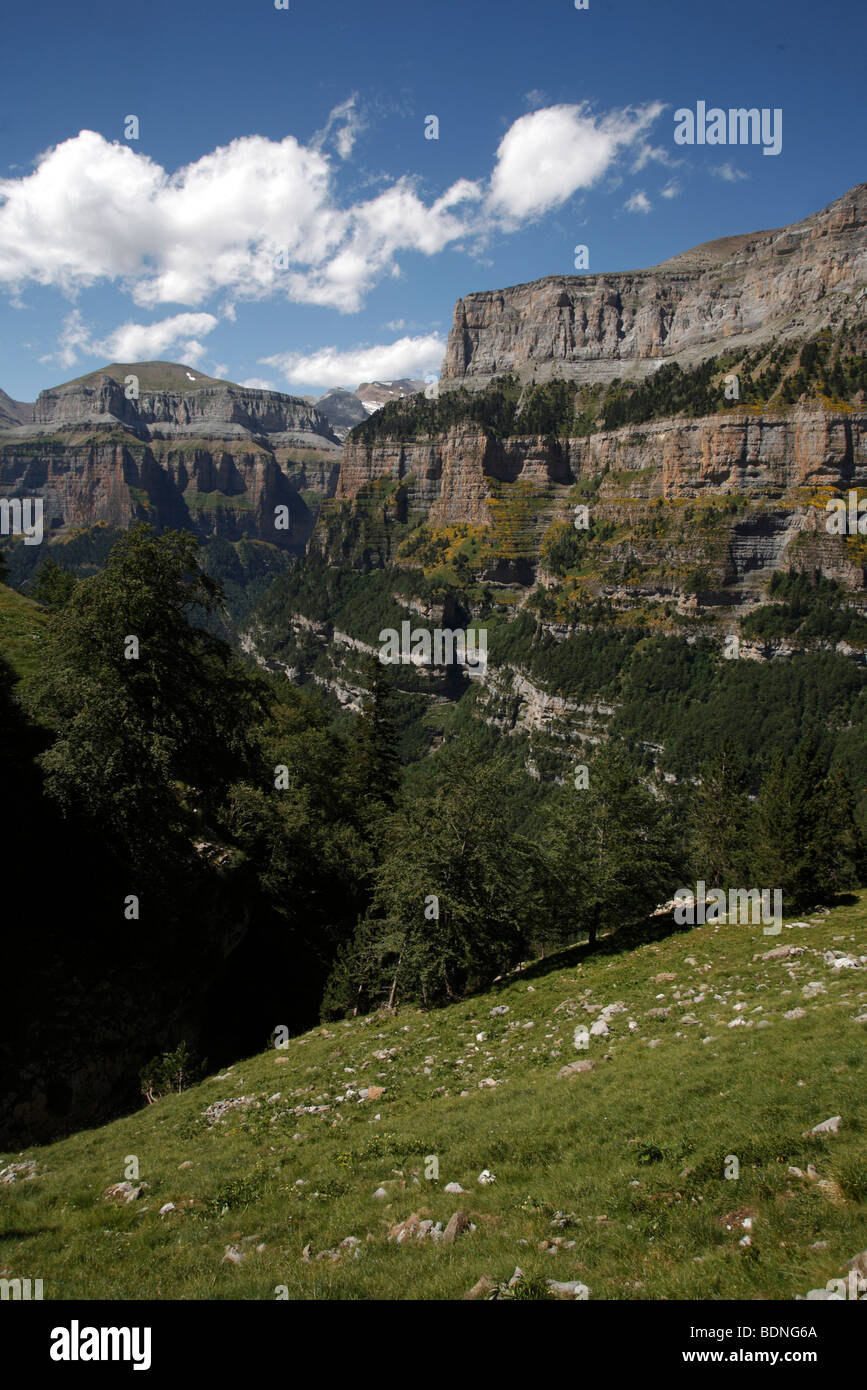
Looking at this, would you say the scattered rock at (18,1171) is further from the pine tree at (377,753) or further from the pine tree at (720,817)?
the pine tree at (720,817)

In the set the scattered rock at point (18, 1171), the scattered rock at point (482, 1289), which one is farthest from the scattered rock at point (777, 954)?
the scattered rock at point (18, 1171)

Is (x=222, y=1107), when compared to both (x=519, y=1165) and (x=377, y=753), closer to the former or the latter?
(x=519, y=1165)

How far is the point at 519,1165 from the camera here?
12.2 metres

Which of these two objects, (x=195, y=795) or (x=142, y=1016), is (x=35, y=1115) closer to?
(x=142, y=1016)

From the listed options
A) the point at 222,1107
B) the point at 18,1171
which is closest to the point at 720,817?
the point at 222,1107

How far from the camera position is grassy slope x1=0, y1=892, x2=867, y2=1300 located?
27.7 feet

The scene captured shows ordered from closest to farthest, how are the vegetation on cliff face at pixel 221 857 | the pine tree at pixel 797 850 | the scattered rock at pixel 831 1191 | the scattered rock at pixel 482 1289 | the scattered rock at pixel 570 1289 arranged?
the scattered rock at pixel 570 1289
the scattered rock at pixel 482 1289
the scattered rock at pixel 831 1191
the vegetation on cliff face at pixel 221 857
the pine tree at pixel 797 850

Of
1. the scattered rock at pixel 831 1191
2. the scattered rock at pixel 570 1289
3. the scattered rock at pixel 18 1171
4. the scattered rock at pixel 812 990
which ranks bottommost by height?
the scattered rock at pixel 18 1171

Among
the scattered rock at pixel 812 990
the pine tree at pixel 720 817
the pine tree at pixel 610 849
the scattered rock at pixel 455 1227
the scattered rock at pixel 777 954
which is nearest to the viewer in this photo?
the scattered rock at pixel 455 1227

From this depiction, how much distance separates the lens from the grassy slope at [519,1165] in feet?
27.7

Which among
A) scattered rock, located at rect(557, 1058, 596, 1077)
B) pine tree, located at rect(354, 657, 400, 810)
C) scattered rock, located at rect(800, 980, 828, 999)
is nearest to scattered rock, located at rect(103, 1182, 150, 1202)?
scattered rock, located at rect(557, 1058, 596, 1077)
